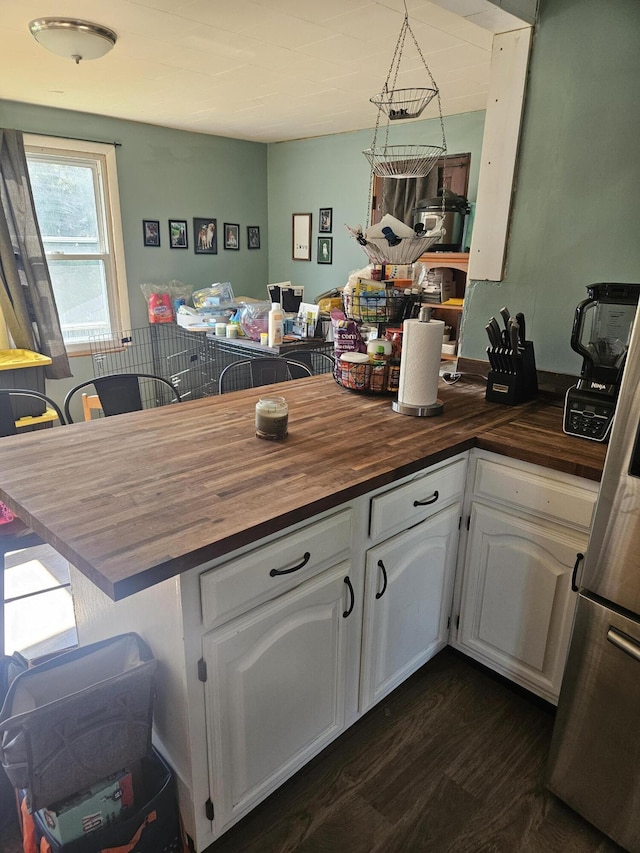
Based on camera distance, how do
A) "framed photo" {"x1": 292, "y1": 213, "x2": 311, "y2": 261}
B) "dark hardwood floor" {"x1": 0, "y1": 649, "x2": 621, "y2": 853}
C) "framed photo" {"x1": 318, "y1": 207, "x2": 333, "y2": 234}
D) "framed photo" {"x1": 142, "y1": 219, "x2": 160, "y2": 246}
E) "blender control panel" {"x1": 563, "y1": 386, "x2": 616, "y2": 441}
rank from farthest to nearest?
"framed photo" {"x1": 292, "y1": 213, "x2": 311, "y2": 261}
"framed photo" {"x1": 318, "y1": 207, "x2": 333, "y2": 234}
"framed photo" {"x1": 142, "y1": 219, "x2": 160, "y2": 246}
"blender control panel" {"x1": 563, "y1": 386, "x2": 616, "y2": 441}
"dark hardwood floor" {"x1": 0, "y1": 649, "x2": 621, "y2": 853}

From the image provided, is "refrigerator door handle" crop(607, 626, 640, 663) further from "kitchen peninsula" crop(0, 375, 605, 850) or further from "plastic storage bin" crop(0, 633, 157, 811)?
"plastic storage bin" crop(0, 633, 157, 811)

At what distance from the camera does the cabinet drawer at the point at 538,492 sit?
4.80 feet

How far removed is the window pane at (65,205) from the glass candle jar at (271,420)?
3.31m

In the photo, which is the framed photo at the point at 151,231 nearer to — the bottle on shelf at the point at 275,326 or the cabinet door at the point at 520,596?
the bottle on shelf at the point at 275,326

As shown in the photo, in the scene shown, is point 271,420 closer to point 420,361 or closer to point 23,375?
point 420,361

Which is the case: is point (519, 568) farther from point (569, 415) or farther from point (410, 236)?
point (410, 236)

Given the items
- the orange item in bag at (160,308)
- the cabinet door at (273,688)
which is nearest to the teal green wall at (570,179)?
the cabinet door at (273,688)

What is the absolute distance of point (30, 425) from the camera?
3283mm

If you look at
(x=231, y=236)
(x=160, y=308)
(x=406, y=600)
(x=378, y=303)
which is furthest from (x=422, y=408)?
(x=231, y=236)

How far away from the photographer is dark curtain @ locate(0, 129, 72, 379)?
3604 mm

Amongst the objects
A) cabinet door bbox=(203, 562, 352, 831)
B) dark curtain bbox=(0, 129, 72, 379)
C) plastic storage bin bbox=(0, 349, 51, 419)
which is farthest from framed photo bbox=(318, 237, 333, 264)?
cabinet door bbox=(203, 562, 352, 831)

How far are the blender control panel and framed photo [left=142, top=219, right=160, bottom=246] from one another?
372 cm

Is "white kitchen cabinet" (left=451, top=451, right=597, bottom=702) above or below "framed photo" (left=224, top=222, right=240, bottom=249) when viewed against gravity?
below

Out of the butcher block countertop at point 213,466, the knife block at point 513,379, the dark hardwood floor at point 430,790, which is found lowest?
the dark hardwood floor at point 430,790
